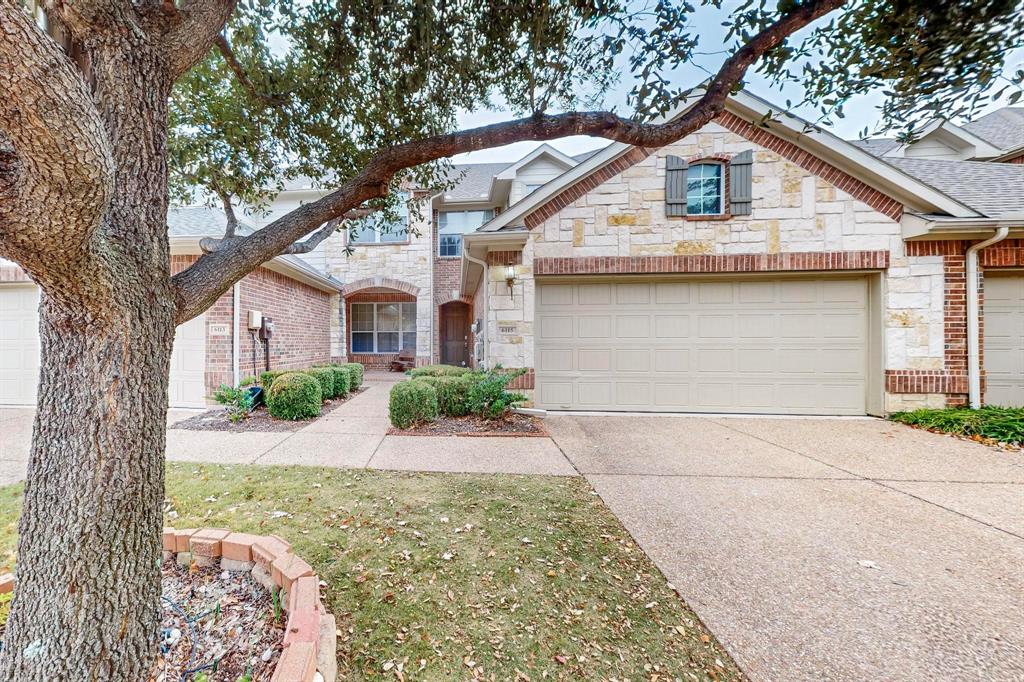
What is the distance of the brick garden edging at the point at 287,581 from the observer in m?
1.28

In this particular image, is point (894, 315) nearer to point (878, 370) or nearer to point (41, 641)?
point (878, 370)

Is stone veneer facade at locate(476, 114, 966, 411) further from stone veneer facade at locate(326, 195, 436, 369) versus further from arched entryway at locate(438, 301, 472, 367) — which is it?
arched entryway at locate(438, 301, 472, 367)

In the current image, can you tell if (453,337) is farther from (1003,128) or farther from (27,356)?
(1003,128)

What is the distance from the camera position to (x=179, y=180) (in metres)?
4.16

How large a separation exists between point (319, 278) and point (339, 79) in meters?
7.29

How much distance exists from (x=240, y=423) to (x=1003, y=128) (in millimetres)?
18144

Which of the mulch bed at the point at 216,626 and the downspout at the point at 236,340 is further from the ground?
the downspout at the point at 236,340

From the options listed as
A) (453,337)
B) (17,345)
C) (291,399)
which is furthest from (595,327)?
(17,345)

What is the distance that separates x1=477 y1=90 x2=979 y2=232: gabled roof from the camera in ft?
18.0

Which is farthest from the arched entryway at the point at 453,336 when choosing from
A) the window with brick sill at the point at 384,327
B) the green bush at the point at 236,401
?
the green bush at the point at 236,401

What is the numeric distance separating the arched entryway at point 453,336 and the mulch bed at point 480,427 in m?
7.28

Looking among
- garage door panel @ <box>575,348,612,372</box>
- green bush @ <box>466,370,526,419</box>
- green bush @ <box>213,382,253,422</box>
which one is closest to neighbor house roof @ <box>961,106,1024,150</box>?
garage door panel @ <box>575,348,612,372</box>

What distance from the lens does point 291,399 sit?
5648 mm

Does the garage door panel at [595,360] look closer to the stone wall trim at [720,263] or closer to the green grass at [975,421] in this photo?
the stone wall trim at [720,263]
